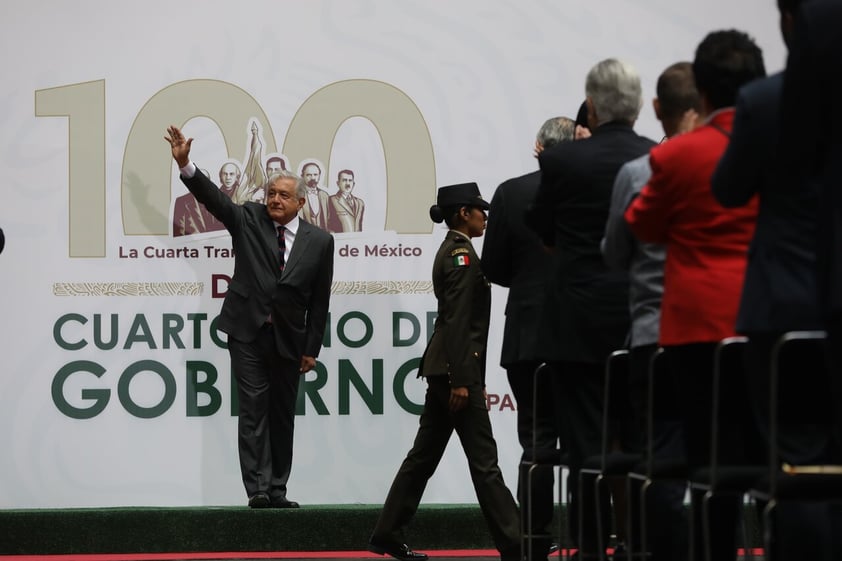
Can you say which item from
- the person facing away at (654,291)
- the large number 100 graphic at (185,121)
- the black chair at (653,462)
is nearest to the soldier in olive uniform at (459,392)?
the large number 100 graphic at (185,121)

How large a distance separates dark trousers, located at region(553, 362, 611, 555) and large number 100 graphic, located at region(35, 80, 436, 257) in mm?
3439

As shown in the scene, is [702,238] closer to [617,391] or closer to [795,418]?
[795,418]

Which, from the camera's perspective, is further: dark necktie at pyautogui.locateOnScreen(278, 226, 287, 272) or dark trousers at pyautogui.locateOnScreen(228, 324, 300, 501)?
dark necktie at pyautogui.locateOnScreen(278, 226, 287, 272)

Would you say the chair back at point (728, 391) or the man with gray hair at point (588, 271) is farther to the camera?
the man with gray hair at point (588, 271)

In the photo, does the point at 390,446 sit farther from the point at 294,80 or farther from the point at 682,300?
the point at 682,300

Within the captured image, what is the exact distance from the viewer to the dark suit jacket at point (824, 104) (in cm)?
228

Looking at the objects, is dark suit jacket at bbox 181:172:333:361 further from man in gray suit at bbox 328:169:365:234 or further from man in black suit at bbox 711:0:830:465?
man in black suit at bbox 711:0:830:465

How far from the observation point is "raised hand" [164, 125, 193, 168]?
671cm

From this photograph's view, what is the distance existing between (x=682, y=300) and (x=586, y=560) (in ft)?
3.76

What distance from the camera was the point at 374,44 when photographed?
7359 mm

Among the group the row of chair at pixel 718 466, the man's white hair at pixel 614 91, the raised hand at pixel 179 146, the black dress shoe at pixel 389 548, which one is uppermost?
the raised hand at pixel 179 146

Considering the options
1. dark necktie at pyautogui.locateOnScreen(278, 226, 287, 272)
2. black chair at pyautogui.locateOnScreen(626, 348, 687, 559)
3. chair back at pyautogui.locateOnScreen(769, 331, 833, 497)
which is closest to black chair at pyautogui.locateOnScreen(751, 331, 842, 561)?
chair back at pyautogui.locateOnScreen(769, 331, 833, 497)

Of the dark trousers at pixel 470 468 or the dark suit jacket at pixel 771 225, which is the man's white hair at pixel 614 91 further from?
the dark trousers at pixel 470 468

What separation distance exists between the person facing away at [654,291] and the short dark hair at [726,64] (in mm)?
369
